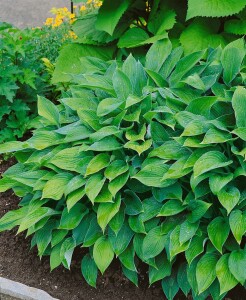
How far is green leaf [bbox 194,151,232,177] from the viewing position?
326 centimetres

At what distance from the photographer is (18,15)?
26.5 feet

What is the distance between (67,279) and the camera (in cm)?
386

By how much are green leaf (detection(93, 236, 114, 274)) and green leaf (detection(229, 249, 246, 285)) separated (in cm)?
66

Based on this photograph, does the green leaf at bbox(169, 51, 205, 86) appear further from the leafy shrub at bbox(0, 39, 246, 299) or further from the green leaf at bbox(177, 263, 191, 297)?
the green leaf at bbox(177, 263, 191, 297)

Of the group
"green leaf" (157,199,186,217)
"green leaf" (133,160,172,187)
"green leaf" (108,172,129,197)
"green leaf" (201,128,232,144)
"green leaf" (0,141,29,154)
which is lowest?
"green leaf" (157,199,186,217)

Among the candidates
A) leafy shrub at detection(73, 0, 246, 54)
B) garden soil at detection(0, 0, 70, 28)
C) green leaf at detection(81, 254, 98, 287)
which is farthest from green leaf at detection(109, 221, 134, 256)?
garden soil at detection(0, 0, 70, 28)

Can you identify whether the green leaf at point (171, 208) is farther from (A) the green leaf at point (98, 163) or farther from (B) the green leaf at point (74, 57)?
(B) the green leaf at point (74, 57)

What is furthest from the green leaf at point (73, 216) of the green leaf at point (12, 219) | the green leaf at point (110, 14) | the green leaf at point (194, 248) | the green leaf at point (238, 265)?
the green leaf at point (110, 14)

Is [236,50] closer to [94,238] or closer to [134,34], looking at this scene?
[134,34]

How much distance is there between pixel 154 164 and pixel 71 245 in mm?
680

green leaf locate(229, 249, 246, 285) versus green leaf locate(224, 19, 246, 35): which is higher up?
green leaf locate(224, 19, 246, 35)

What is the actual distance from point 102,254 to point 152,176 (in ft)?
1.72

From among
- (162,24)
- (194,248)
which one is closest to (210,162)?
(194,248)

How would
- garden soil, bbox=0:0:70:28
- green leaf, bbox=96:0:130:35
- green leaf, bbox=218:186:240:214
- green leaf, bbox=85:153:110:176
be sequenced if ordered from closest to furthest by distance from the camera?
green leaf, bbox=218:186:240:214 < green leaf, bbox=85:153:110:176 < green leaf, bbox=96:0:130:35 < garden soil, bbox=0:0:70:28
